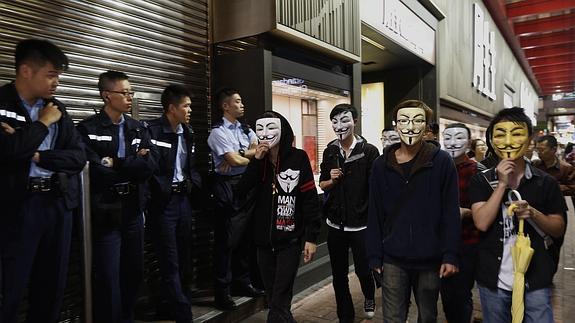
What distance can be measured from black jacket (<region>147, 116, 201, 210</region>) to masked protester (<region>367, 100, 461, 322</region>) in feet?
5.53

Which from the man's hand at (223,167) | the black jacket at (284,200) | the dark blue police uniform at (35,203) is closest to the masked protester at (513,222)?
the black jacket at (284,200)

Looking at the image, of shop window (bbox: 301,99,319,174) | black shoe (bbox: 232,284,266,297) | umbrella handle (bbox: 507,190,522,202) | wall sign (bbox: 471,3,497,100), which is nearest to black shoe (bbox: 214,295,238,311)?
black shoe (bbox: 232,284,266,297)

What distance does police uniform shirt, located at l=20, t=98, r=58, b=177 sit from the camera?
247 cm

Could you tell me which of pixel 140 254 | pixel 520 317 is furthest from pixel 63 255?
pixel 520 317

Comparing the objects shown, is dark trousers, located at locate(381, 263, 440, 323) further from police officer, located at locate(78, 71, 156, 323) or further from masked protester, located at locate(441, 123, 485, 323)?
police officer, located at locate(78, 71, 156, 323)

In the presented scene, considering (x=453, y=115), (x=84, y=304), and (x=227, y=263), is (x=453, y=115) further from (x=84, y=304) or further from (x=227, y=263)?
(x=84, y=304)

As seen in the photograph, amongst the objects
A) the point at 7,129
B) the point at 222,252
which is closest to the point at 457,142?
the point at 222,252

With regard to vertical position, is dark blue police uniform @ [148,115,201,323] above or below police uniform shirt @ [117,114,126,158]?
below

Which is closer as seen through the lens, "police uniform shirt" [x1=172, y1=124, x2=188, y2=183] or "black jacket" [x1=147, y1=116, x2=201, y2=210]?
"black jacket" [x1=147, y1=116, x2=201, y2=210]

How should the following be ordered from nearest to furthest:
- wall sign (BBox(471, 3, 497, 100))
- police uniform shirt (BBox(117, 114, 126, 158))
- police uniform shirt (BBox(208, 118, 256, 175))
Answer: police uniform shirt (BBox(117, 114, 126, 158)) < police uniform shirt (BBox(208, 118, 256, 175)) < wall sign (BBox(471, 3, 497, 100))

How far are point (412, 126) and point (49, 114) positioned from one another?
211cm

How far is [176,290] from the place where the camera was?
3.33 m

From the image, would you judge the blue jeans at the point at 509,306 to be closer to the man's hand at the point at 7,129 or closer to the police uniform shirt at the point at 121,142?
the police uniform shirt at the point at 121,142

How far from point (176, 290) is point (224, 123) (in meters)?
1.59
